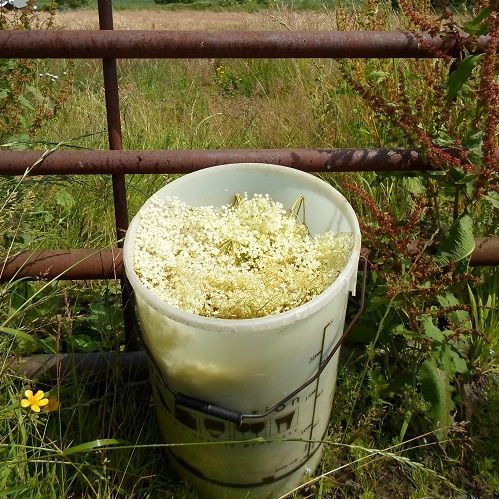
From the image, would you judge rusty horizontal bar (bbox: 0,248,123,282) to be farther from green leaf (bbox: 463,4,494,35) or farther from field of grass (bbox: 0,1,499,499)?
green leaf (bbox: 463,4,494,35)

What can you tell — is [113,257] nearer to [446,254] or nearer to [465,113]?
[446,254]

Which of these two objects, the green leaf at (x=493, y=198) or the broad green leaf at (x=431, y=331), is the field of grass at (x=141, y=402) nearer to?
the broad green leaf at (x=431, y=331)

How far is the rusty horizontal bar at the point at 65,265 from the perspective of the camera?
1.89 meters

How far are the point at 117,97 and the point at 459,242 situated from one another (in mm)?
1180

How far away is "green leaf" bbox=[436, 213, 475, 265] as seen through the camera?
1841 millimetres

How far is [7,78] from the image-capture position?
7.77ft

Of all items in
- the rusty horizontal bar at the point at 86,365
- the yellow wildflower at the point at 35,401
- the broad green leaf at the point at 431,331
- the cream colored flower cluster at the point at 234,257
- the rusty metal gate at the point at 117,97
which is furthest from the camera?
the rusty horizontal bar at the point at 86,365

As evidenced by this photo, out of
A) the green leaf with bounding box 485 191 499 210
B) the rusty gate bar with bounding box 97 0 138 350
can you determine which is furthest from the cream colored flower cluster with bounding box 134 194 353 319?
the green leaf with bounding box 485 191 499 210

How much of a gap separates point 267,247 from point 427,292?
0.54 metres

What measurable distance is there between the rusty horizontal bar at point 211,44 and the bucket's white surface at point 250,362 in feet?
1.15

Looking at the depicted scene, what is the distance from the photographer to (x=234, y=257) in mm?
1587

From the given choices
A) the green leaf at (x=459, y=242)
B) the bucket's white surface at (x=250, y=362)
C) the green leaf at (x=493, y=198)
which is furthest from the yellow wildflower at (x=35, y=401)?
the green leaf at (x=493, y=198)

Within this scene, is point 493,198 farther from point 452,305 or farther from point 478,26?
point 478,26

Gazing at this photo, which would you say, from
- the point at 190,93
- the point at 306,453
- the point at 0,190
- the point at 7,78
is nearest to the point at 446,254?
the point at 306,453
